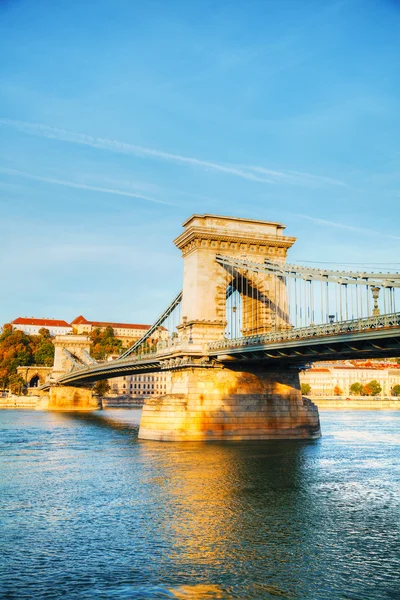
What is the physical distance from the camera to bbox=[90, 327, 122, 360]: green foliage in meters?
150

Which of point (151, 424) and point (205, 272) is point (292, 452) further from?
point (205, 272)

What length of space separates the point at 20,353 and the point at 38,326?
48.2 metres

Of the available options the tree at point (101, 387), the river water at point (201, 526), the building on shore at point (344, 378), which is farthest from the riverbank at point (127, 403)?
the river water at point (201, 526)

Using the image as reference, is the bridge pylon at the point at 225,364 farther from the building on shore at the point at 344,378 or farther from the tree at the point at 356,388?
the building on shore at the point at 344,378

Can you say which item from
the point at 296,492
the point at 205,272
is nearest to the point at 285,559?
the point at 296,492

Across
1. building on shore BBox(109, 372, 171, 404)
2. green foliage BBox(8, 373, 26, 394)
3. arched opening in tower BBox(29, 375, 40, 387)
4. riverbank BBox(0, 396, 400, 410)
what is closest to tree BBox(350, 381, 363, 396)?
riverbank BBox(0, 396, 400, 410)

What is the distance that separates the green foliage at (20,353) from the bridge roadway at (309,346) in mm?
103181

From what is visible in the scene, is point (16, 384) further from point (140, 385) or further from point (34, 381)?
point (140, 385)

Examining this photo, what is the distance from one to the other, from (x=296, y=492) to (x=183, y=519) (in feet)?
19.4

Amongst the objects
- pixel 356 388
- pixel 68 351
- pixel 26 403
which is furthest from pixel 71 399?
pixel 356 388

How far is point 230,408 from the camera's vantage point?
38781 millimetres

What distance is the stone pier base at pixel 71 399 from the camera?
106 metres

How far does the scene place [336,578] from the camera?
1373 centimetres

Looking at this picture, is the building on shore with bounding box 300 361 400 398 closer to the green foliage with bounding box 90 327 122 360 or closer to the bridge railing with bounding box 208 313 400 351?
the green foliage with bounding box 90 327 122 360
